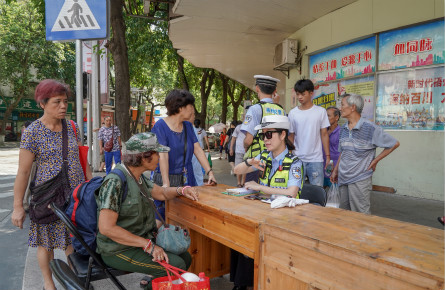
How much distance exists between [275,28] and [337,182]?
6.68 metres

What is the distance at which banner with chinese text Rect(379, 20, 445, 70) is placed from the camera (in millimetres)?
6105

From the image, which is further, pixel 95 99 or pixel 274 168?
pixel 95 99

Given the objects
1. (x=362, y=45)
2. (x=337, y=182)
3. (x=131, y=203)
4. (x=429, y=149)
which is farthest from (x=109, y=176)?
(x=362, y=45)

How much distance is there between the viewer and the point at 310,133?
4.10m

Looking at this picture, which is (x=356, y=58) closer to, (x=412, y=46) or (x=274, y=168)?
(x=412, y=46)

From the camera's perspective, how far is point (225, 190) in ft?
10.2

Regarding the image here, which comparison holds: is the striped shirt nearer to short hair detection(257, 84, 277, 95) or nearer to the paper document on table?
short hair detection(257, 84, 277, 95)

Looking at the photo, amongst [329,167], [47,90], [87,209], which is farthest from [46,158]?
[329,167]

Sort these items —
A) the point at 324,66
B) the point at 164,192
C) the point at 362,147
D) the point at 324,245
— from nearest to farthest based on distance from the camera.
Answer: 1. the point at 324,245
2. the point at 164,192
3. the point at 362,147
4. the point at 324,66

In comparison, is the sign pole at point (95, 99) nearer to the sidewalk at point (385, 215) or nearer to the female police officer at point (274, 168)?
the sidewalk at point (385, 215)

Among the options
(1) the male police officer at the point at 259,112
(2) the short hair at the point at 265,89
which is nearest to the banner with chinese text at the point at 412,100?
(1) the male police officer at the point at 259,112

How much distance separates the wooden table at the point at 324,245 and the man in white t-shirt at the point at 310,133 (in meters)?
1.72

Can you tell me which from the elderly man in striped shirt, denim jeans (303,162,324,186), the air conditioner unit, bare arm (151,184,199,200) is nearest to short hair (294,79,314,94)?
the elderly man in striped shirt

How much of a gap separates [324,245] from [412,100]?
19.5 feet
